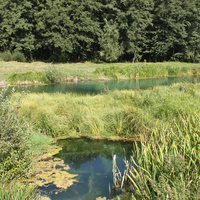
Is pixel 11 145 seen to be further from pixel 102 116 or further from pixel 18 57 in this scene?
pixel 18 57

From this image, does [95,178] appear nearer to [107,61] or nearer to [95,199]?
[95,199]

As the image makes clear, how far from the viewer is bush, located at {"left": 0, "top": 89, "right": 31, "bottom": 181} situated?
557cm

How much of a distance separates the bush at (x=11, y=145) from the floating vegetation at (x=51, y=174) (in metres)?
0.39

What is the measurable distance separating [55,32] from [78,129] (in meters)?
29.4

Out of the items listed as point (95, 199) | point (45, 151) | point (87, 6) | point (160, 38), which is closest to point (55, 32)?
point (87, 6)

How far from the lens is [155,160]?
4.42 meters

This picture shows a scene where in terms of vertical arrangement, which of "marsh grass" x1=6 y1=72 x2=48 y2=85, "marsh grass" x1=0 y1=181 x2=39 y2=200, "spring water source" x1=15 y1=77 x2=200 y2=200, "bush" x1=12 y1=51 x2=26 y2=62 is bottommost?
"spring water source" x1=15 y1=77 x2=200 y2=200

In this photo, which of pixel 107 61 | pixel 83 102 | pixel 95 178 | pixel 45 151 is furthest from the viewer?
pixel 107 61

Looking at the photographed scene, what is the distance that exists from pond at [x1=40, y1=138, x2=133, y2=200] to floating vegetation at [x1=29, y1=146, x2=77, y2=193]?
4.7 inches

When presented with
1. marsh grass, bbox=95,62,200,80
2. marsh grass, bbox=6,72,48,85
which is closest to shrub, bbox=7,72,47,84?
marsh grass, bbox=6,72,48,85

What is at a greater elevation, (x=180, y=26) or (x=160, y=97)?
(x=180, y=26)

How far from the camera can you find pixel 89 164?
741cm

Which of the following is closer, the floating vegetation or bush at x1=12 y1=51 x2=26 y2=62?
the floating vegetation

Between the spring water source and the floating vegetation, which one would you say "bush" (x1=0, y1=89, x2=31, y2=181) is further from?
the spring water source
